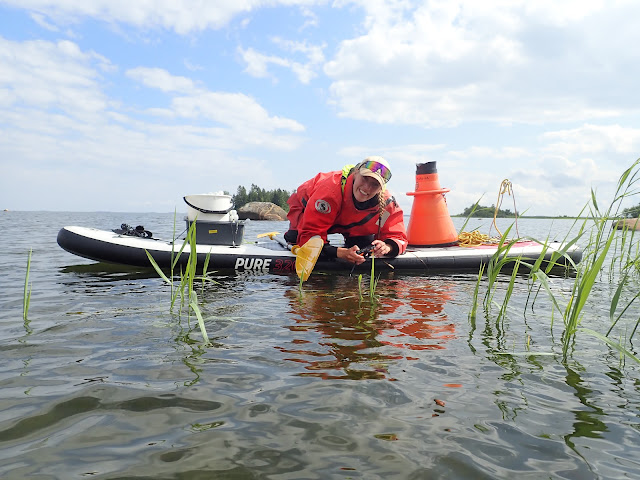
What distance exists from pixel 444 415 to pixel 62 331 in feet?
9.41

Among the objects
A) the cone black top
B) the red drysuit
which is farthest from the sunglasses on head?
the cone black top

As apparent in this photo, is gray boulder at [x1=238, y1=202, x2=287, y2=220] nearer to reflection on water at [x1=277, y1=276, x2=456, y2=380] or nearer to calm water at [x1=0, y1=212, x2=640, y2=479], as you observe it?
reflection on water at [x1=277, y1=276, x2=456, y2=380]

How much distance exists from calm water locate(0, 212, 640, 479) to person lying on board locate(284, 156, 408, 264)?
7.37ft

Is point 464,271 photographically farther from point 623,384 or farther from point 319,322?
point 623,384

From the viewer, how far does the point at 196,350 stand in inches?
113

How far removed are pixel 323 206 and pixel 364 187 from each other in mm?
660

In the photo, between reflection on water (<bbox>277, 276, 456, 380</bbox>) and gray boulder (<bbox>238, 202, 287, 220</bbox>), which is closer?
reflection on water (<bbox>277, 276, 456, 380</bbox>)

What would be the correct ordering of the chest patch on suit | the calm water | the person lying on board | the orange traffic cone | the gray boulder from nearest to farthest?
the calm water, the person lying on board, the chest patch on suit, the orange traffic cone, the gray boulder

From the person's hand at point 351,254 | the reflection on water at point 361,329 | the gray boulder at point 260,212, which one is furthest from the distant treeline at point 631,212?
the gray boulder at point 260,212

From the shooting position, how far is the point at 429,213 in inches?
297

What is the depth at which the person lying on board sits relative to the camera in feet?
18.6

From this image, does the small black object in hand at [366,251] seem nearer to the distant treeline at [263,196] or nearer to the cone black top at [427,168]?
the cone black top at [427,168]

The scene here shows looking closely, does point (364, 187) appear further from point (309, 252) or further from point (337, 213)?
point (309, 252)

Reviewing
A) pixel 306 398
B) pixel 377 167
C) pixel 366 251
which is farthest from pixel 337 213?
pixel 306 398
